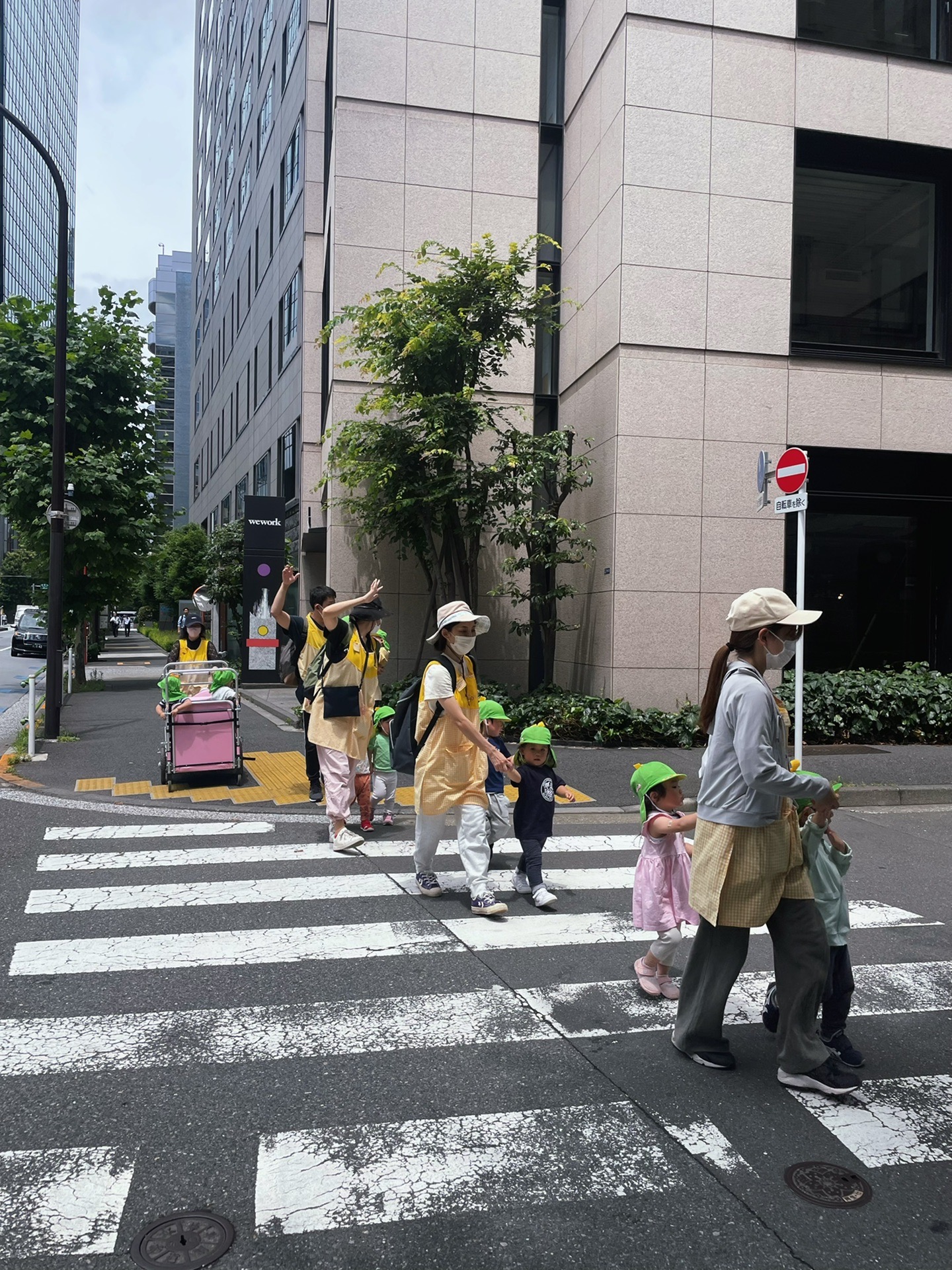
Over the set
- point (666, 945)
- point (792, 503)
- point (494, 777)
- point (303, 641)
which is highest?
point (792, 503)

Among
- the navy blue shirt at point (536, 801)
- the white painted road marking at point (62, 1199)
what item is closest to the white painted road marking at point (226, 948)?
the navy blue shirt at point (536, 801)

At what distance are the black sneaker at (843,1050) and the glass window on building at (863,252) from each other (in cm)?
1266

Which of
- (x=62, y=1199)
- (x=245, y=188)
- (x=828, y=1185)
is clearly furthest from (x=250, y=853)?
(x=245, y=188)

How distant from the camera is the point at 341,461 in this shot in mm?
15812

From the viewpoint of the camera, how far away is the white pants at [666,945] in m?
4.80

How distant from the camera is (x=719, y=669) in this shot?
403 cm

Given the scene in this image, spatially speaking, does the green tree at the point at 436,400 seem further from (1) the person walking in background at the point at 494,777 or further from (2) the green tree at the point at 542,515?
(1) the person walking in background at the point at 494,777

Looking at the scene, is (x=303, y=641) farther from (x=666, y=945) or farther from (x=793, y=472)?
(x=666, y=945)

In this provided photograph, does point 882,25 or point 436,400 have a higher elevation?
point 882,25

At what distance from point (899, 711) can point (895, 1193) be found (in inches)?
448

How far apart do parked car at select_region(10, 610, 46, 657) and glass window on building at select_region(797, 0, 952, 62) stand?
3398 centimetres

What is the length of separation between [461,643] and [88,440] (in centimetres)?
1987

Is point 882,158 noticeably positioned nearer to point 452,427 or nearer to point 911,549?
point 911,549

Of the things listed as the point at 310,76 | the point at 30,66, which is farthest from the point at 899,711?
the point at 30,66
